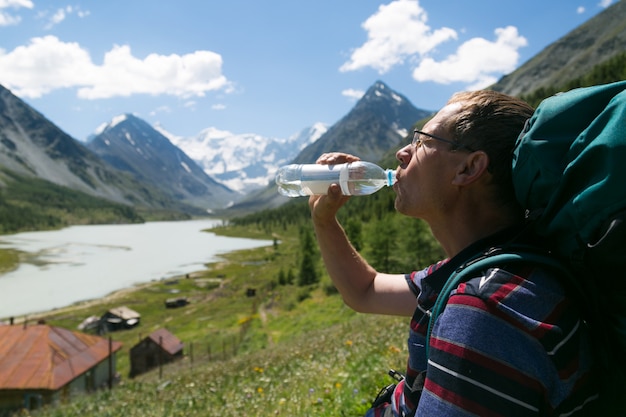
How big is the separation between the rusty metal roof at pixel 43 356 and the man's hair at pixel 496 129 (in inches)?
1319

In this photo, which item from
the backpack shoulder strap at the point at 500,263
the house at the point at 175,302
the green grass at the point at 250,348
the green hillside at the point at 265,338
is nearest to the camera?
the backpack shoulder strap at the point at 500,263

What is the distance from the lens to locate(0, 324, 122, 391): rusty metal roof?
94.5ft

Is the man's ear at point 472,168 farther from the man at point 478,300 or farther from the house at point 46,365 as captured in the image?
the house at point 46,365

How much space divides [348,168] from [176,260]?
11531 cm

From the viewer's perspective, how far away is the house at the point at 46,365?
28172mm

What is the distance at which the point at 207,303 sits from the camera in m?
Answer: 67.4

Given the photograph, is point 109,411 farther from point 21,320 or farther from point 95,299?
point 95,299

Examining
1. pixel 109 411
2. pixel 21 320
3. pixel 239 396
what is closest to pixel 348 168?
pixel 239 396

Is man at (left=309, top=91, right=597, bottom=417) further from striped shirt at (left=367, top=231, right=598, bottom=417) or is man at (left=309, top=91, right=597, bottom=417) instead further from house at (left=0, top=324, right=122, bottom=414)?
house at (left=0, top=324, right=122, bottom=414)

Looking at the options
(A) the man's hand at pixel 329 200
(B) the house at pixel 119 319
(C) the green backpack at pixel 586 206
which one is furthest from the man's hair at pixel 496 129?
(B) the house at pixel 119 319

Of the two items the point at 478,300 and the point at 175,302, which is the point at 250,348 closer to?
the point at 175,302

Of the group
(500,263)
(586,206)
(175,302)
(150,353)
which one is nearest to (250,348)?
(150,353)

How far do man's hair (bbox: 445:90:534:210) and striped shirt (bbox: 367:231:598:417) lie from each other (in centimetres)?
61

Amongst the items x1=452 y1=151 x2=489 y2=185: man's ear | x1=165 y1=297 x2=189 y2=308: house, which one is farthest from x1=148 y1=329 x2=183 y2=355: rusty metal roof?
x1=452 y1=151 x2=489 y2=185: man's ear
